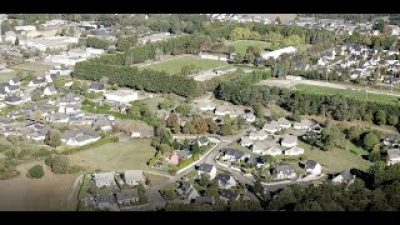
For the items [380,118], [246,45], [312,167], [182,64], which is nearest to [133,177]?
[312,167]

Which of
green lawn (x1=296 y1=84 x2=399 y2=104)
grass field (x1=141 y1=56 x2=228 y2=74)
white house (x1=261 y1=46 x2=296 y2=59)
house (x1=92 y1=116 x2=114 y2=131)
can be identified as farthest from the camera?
white house (x1=261 y1=46 x2=296 y2=59)

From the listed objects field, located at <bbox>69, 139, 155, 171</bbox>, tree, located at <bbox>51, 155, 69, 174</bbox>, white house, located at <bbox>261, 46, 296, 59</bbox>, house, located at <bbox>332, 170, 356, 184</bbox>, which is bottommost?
house, located at <bbox>332, 170, 356, 184</bbox>

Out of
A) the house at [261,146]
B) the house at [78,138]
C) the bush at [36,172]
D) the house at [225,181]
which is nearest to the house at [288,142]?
the house at [261,146]

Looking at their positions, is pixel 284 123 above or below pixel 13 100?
below

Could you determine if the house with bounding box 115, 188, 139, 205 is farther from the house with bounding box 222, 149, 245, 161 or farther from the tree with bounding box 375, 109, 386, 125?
the tree with bounding box 375, 109, 386, 125

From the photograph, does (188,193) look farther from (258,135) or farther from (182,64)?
(182,64)

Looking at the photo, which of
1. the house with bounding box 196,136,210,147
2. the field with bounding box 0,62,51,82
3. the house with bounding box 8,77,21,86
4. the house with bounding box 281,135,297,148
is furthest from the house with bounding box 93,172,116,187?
the field with bounding box 0,62,51,82

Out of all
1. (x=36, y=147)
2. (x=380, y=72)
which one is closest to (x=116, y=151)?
(x=36, y=147)

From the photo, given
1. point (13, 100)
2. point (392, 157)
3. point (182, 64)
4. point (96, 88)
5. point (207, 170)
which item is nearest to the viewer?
point (207, 170)

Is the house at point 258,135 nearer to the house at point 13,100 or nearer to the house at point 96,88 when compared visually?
the house at point 96,88
